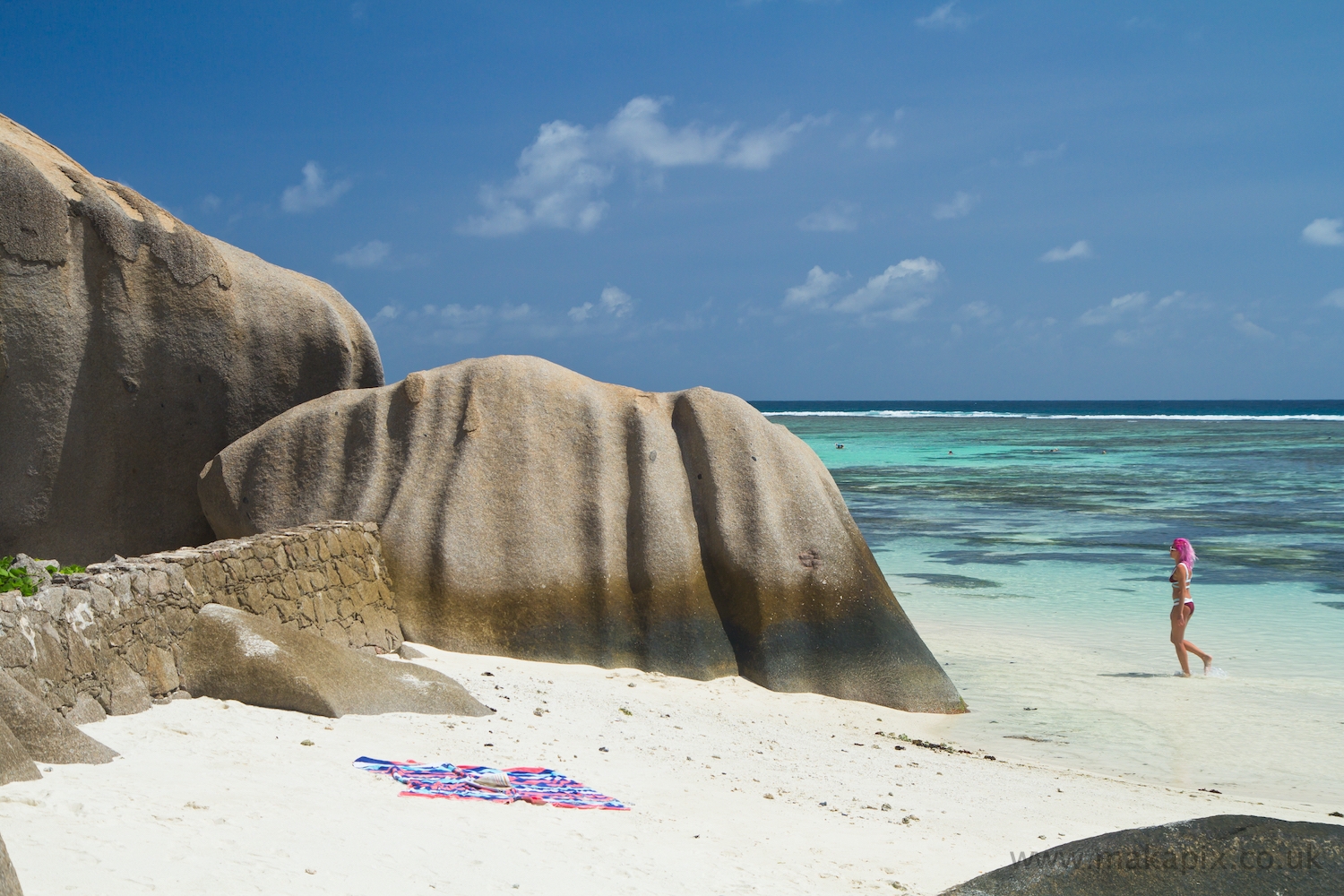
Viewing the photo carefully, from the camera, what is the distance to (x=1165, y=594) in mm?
14344

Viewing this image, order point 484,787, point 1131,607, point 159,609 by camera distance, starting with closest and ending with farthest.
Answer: point 484,787
point 159,609
point 1131,607

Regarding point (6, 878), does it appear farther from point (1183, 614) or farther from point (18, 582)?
point (1183, 614)

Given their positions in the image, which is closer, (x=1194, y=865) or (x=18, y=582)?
(x=1194, y=865)

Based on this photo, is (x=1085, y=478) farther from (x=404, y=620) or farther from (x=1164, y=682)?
(x=404, y=620)

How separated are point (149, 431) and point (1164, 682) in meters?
9.42

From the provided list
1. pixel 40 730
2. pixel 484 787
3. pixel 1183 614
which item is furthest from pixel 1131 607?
pixel 40 730

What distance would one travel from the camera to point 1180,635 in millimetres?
10320

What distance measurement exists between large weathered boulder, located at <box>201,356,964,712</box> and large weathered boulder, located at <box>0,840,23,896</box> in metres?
5.68

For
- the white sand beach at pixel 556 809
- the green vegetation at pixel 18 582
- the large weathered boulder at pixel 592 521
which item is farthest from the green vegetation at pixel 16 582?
the large weathered boulder at pixel 592 521

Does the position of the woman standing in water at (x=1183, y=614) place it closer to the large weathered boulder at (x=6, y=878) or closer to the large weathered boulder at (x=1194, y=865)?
the large weathered boulder at (x=1194, y=865)

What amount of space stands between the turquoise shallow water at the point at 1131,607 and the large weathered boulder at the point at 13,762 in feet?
20.0

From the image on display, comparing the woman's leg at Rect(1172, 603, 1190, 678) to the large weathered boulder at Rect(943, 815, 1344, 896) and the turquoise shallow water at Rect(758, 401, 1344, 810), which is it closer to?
the turquoise shallow water at Rect(758, 401, 1344, 810)

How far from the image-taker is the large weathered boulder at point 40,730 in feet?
14.2

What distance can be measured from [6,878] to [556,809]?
2.56 metres
